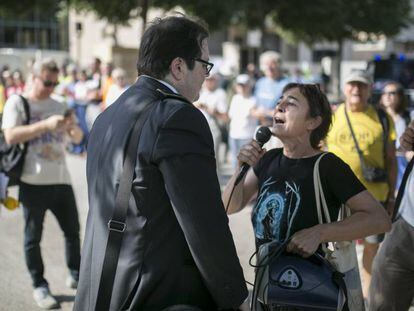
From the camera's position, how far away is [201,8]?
20453 millimetres

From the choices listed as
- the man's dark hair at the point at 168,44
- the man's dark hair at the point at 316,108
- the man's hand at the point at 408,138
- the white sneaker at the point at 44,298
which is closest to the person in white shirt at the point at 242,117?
the white sneaker at the point at 44,298

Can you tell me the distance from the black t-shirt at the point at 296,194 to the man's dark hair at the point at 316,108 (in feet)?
0.49

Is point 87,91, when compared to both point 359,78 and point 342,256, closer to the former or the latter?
point 359,78

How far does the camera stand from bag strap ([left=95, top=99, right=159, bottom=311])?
7.69ft

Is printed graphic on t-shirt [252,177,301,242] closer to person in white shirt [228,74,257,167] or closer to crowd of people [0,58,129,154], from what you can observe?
person in white shirt [228,74,257,167]

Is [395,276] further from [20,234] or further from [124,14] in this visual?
[124,14]

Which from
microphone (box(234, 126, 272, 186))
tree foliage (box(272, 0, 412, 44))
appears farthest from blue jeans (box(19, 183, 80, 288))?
tree foliage (box(272, 0, 412, 44))

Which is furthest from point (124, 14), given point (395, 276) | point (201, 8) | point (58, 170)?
point (395, 276)

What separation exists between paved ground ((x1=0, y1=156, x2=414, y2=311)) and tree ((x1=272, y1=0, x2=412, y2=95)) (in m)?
17.4

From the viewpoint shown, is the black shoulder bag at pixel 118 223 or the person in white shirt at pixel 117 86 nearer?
the black shoulder bag at pixel 118 223

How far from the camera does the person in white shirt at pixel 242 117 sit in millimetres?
9719

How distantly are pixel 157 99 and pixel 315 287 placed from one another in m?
1.04

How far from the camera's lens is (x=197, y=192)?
7.55ft

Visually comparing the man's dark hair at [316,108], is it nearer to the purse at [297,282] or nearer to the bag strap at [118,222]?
the purse at [297,282]
